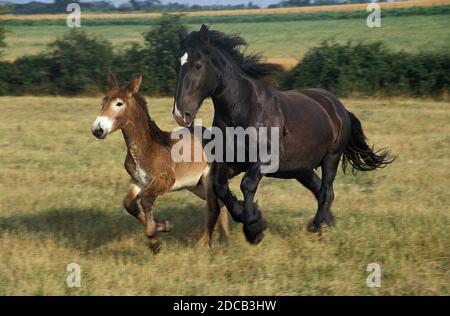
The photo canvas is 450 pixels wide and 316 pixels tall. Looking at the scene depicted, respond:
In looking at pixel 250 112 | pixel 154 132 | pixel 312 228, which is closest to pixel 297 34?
pixel 312 228

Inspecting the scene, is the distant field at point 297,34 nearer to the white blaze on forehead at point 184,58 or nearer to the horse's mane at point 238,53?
the horse's mane at point 238,53

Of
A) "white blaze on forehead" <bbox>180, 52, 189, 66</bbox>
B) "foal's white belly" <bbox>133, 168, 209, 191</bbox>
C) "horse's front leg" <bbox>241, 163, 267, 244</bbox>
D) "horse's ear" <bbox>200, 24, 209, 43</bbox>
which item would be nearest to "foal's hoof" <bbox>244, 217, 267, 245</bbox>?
"horse's front leg" <bbox>241, 163, 267, 244</bbox>

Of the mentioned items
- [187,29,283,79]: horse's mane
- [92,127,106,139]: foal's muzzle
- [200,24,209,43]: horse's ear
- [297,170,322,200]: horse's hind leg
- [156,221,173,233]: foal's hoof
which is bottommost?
[297,170,322,200]: horse's hind leg

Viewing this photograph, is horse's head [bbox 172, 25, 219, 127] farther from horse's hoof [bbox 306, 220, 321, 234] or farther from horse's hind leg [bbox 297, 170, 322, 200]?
horse's hind leg [bbox 297, 170, 322, 200]

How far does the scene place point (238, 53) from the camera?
7406 millimetres

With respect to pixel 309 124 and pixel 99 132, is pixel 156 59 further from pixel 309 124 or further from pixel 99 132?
pixel 99 132

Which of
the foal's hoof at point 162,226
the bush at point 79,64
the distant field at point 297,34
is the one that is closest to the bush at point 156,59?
the bush at point 79,64

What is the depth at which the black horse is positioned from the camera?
656 cm

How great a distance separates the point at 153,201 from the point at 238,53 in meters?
1.70

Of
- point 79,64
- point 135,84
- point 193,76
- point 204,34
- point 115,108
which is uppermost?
point 204,34

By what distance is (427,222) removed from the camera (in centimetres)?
828

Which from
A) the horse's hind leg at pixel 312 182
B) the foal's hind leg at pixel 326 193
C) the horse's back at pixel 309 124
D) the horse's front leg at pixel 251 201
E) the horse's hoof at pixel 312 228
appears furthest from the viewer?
the horse's hind leg at pixel 312 182

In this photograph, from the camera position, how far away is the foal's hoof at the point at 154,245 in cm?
684

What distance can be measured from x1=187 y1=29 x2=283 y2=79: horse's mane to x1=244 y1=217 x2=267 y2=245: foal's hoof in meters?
1.49
